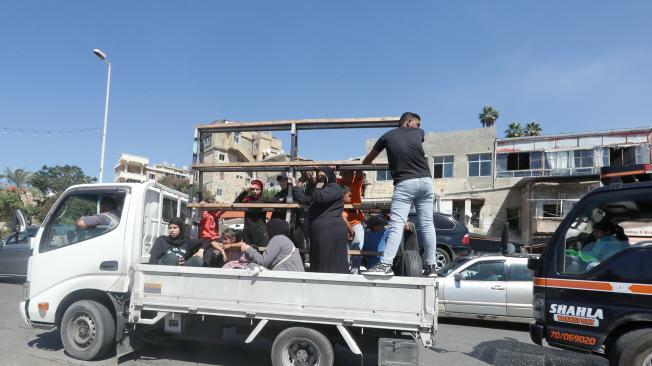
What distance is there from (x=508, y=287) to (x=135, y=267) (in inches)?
256

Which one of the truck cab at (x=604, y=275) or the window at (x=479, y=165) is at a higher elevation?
the window at (x=479, y=165)

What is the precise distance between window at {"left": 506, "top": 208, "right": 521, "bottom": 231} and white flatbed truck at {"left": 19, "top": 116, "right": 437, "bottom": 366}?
25476mm

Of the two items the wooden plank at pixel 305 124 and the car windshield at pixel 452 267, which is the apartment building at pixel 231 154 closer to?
the car windshield at pixel 452 267

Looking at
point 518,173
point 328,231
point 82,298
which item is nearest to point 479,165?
point 518,173

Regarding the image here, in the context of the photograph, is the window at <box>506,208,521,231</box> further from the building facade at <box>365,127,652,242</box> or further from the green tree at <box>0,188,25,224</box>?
the green tree at <box>0,188,25,224</box>

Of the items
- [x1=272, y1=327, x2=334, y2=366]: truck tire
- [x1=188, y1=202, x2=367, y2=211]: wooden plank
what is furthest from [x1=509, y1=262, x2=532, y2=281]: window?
[x1=272, y1=327, x2=334, y2=366]: truck tire

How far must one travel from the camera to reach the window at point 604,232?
4.48 m

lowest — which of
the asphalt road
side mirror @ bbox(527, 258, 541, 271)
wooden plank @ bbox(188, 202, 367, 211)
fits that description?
the asphalt road

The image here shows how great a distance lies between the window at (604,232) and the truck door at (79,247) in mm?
5148

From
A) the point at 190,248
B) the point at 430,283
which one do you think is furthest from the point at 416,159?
the point at 190,248

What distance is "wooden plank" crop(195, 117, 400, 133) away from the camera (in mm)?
5445

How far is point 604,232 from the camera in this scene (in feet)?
15.8

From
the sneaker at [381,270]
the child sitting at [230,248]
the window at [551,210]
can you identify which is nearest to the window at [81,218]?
the child sitting at [230,248]

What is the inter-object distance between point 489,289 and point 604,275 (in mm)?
4006
